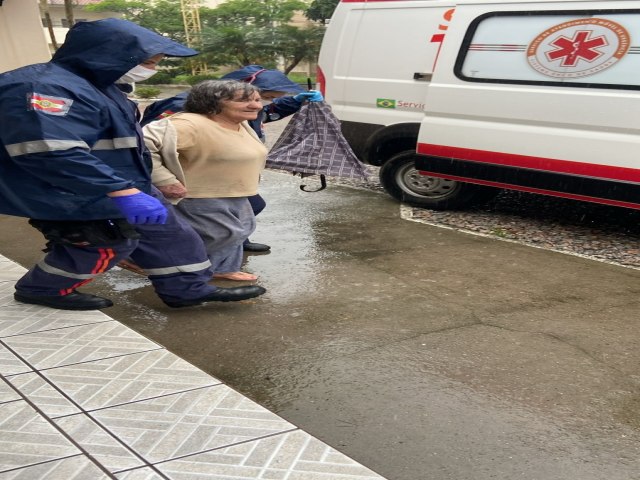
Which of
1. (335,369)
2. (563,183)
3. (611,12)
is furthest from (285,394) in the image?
(611,12)

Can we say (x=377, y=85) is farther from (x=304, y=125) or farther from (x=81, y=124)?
(x=81, y=124)

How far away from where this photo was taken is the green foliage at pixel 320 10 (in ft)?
120

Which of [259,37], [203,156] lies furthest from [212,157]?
[259,37]

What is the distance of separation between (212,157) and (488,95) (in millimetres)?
2870

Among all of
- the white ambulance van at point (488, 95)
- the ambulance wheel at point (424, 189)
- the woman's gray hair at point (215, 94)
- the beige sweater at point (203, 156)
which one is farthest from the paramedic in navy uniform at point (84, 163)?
the ambulance wheel at point (424, 189)

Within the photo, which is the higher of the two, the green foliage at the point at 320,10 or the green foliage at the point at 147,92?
the green foliage at the point at 320,10

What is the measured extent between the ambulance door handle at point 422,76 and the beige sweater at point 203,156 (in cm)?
267

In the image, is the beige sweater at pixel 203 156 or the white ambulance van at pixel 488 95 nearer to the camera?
the beige sweater at pixel 203 156

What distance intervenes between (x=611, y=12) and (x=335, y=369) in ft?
12.5

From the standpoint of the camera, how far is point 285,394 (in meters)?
3.06

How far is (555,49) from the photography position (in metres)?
5.52

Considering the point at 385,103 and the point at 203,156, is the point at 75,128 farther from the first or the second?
the point at 385,103

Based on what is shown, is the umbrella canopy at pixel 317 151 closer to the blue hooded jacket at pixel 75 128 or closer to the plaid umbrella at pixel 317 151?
the plaid umbrella at pixel 317 151

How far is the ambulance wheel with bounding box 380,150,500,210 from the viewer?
6.69m
